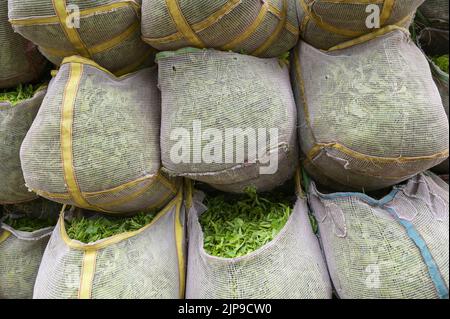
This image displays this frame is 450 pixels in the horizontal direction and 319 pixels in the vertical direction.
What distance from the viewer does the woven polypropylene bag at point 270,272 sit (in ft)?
4.69

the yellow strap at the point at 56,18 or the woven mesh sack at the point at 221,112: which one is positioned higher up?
the yellow strap at the point at 56,18

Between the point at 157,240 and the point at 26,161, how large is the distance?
0.57 metres

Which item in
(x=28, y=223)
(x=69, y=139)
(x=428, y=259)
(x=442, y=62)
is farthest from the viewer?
(x=28, y=223)

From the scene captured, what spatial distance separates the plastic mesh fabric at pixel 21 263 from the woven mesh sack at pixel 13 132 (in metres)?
0.25

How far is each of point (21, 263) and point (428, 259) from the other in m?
1.67

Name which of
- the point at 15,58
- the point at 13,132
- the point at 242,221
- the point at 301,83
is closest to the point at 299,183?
the point at 242,221

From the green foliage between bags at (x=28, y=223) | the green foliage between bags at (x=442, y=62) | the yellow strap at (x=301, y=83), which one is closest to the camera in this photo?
the yellow strap at (x=301, y=83)

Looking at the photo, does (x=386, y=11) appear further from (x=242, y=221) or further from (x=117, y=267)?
(x=117, y=267)

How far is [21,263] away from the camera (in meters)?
1.90

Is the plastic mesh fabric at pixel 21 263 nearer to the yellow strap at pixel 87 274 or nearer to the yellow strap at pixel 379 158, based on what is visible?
the yellow strap at pixel 87 274

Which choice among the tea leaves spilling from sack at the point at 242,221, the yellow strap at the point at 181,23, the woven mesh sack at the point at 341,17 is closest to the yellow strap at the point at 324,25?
the woven mesh sack at the point at 341,17

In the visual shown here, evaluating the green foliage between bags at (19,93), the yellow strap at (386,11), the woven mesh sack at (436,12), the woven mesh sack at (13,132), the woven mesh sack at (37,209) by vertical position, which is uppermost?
the yellow strap at (386,11)

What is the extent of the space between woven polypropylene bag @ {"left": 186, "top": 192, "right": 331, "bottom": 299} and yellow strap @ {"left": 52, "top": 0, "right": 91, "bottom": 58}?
2.77ft
